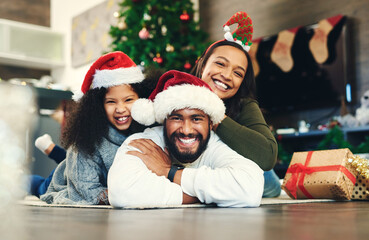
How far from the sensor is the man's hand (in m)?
1.48

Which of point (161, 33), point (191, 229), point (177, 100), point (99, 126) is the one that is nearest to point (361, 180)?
point (177, 100)

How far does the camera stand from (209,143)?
5.36ft

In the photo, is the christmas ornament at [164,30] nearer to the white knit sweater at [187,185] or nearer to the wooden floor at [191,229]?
the white knit sweater at [187,185]

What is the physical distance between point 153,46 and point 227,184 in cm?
251

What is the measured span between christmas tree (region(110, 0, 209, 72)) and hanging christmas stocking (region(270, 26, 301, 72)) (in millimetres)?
774

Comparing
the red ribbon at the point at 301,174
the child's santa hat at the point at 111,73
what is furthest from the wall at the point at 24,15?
the red ribbon at the point at 301,174

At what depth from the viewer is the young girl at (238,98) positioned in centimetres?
163

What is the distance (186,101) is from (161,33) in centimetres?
248

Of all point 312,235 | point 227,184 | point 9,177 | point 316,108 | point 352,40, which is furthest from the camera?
point 316,108

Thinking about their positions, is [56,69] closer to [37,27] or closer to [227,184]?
A: [37,27]

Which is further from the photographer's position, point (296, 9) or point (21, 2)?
point (21, 2)

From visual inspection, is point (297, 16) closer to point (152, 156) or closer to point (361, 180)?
point (361, 180)

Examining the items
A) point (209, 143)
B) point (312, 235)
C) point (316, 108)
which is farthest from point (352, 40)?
point (312, 235)

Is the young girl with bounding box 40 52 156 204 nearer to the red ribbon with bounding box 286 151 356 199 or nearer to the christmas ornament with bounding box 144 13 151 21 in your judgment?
the red ribbon with bounding box 286 151 356 199
